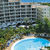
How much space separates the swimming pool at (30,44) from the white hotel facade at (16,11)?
8327mm

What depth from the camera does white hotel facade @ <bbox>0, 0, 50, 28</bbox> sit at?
33.2 m

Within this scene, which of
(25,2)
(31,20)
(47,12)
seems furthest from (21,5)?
(47,12)

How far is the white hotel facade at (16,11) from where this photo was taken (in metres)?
33.2

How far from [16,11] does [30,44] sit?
12.0 metres

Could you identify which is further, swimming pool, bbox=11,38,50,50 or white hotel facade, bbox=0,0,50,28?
white hotel facade, bbox=0,0,50,28

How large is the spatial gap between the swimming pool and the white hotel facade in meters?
8.33

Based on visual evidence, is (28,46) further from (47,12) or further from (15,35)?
(47,12)

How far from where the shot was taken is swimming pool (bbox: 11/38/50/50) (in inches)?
888

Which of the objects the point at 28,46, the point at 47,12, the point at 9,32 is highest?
the point at 47,12

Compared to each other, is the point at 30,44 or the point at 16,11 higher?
the point at 16,11

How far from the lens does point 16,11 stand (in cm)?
3384

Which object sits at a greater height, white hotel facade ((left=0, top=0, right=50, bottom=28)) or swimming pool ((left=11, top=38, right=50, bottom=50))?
white hotel facade ((left=0, top=0, right=50, bottom=28))

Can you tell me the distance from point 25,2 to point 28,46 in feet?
44.4

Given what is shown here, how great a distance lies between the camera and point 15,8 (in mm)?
33500
